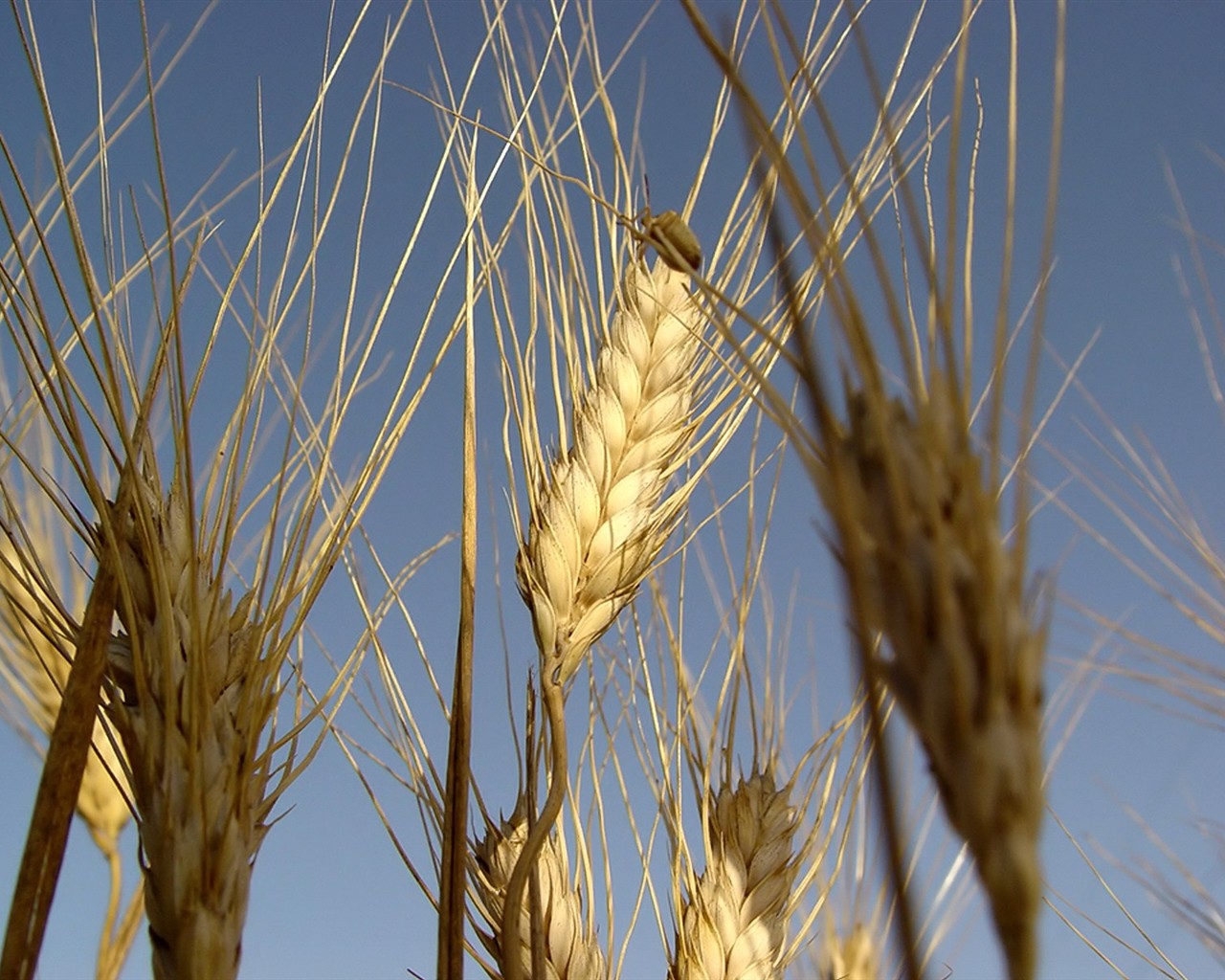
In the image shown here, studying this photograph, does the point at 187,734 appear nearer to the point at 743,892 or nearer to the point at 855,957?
the point at 743,892

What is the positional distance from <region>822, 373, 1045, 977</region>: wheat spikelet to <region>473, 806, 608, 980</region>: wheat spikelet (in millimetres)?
894

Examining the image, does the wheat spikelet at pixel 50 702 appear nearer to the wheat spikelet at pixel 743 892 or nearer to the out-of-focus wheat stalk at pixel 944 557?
the wheat spikelet at pixel 743 892

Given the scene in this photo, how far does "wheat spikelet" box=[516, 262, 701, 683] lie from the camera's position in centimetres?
123

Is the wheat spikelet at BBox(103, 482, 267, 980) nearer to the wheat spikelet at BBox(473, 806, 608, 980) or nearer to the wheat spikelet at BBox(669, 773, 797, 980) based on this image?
the wheat spikelet at BBox(473, 806, 608, 980)

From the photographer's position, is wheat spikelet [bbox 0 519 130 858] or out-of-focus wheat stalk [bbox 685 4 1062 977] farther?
wheat spikelet [bbox 0 519 130 858]

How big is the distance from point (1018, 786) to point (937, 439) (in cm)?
14

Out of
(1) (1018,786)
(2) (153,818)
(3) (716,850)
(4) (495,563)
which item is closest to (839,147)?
(1) (1018,786)

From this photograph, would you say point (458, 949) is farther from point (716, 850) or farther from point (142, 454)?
point (716, 850)

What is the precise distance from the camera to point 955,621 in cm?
45

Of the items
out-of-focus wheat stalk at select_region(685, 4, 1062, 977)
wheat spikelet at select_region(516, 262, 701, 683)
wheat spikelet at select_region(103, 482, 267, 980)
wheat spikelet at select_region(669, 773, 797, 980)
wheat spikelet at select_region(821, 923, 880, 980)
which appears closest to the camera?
out-of-focus wheat stalk at select_region(685, 4, 1062, 977)

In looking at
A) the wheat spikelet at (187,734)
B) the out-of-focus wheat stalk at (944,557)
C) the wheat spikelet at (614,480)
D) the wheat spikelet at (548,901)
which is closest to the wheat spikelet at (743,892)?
the wheat spikelet at (548,901)

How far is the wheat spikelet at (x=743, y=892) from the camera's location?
54.6 inches

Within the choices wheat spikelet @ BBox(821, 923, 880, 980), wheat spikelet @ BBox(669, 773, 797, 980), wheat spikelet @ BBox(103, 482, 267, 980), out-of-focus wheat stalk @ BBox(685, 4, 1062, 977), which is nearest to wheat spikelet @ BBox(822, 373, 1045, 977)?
out-of-focus wheat stalk @ BBox(685, 4, 1062, 977)

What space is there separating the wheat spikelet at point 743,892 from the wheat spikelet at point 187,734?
2.26 feet
